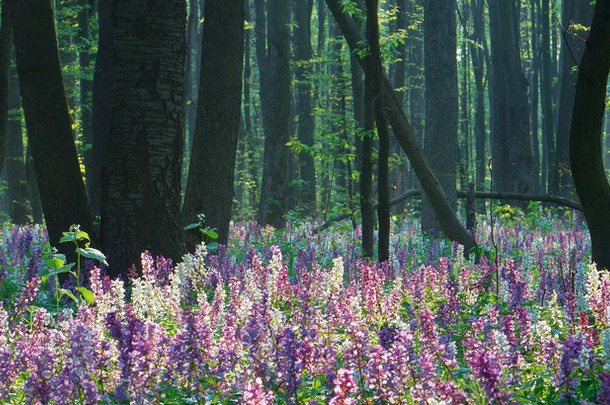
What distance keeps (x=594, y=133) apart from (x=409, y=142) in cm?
399

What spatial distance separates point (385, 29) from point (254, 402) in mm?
52420

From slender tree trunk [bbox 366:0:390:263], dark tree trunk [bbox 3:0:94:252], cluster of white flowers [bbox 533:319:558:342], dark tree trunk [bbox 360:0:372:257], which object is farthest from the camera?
slender tree trunk [bbox 366:0:390:263]

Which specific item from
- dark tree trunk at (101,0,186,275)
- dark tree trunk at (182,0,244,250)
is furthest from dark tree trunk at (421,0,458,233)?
dark tree trunk at (101,0,186,275)

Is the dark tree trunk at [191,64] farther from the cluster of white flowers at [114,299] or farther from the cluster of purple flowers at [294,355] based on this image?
the cluster of purple flowers at [294,355]

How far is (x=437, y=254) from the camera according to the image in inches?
391

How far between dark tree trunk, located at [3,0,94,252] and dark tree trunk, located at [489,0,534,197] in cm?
1757

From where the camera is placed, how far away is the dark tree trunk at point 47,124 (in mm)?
6910

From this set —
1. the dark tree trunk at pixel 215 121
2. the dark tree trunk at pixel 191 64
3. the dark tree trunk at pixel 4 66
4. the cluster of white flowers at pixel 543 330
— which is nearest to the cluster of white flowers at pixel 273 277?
the cluster of white flowers at pixel 543 330

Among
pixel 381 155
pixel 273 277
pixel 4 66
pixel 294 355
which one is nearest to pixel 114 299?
pixel 273 277

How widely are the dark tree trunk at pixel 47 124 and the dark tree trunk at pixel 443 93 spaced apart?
8.39 meters

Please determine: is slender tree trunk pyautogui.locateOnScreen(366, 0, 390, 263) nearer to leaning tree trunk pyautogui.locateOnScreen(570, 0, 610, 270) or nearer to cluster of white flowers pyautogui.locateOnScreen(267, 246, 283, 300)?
leaning tree trunk pyautogui.locateOnScreen(570, 0, 610, 270)

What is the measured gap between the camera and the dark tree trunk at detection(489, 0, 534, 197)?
76.5 feet

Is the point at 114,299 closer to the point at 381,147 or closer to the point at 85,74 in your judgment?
the point at 381,147

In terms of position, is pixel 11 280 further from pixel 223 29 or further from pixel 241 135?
pixel 241 135
